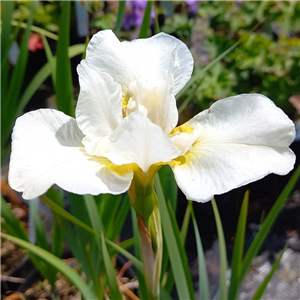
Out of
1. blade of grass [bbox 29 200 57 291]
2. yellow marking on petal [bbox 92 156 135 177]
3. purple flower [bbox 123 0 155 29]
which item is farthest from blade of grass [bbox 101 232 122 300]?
purple flower [bbox 123 0 155 29]

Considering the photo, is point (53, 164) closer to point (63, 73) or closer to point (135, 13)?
point (63, 73)

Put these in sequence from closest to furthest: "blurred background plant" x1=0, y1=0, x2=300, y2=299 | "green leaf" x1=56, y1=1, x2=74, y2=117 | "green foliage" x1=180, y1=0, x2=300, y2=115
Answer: "blurred background plant" x1=0, y1=0, x2=300, y2=299 → "green leaf" x1=56, y1=1, x2=74, y2=117 → "green foliage" x1=180, y1=0, x2=300, y2=115

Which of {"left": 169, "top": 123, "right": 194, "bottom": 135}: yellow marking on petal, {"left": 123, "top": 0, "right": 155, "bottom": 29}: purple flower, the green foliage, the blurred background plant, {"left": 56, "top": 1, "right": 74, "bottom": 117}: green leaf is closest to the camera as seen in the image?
{"left": 169, "top": 123, "right": 194, "bottom": 135}: yellow marking on petal

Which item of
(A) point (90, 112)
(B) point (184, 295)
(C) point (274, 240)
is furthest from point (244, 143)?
(C) point (274, 240)

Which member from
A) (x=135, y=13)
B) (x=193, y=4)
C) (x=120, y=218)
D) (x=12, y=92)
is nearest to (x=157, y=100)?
(x=120, y=218)

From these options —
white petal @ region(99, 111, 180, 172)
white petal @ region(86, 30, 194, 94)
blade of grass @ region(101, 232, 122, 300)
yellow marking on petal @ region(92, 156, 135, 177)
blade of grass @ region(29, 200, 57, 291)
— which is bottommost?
blade of grass @ region(29, 200, 57, 291)

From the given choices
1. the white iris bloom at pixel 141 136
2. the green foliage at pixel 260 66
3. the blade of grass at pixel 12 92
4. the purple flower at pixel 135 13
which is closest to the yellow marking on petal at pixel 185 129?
the white iris bloom at pixel 141 136

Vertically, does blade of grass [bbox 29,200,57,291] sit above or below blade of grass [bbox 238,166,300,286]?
below

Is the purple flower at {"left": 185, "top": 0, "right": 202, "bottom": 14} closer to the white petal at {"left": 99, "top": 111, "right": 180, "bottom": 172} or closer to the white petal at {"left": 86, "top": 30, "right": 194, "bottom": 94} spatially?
the white petal at {"left": 86, "top": 30, "right": 194, "bottom": 94}

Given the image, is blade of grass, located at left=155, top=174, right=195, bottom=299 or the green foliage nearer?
blade of grass, located at left=155, top=174, right=195, bottom=299

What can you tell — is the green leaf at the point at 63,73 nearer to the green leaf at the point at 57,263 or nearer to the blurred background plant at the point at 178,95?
the blurred background plant at the point at 178,95
